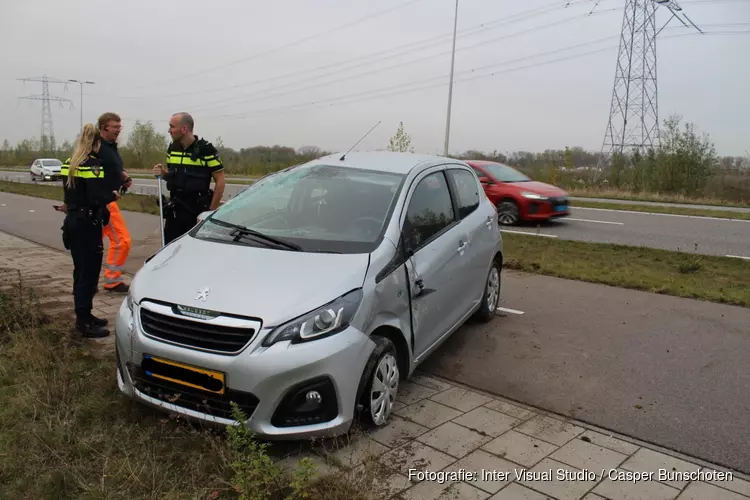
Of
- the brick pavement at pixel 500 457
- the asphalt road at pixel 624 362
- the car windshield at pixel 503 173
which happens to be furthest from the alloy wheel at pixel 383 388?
the car windshield at pixel 503 173

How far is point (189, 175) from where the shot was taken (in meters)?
5.85

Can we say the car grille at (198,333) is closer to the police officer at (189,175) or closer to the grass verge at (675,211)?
the police officer at (189,175)

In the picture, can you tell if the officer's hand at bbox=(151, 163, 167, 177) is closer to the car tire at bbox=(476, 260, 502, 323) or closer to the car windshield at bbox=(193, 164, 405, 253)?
the car windshield at bbox=(193, 164, 405, 253)

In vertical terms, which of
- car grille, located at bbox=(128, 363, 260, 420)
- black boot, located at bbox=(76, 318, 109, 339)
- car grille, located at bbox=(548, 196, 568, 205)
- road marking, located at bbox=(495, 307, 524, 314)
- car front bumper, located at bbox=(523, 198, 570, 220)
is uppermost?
car grille, located at bbox=(548, 196, 568, 205)

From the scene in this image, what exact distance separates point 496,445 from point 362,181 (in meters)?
2.11

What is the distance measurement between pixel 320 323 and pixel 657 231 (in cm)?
1242

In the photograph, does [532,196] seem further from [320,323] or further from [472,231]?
[320,323]

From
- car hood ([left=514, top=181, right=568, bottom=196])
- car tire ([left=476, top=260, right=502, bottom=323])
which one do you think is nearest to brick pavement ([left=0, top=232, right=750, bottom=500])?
car tire ([left=476, top=260, right=502, bottom=323])

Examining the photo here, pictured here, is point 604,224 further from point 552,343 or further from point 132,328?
point 132,328

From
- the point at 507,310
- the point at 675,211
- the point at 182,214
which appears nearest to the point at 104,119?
the point at 182,214

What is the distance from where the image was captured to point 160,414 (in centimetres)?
367

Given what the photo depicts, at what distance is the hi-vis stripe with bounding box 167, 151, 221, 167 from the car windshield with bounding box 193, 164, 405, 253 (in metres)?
1.15

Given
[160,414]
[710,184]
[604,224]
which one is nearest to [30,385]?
[160,414]

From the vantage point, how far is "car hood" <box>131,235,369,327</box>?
3.24m
